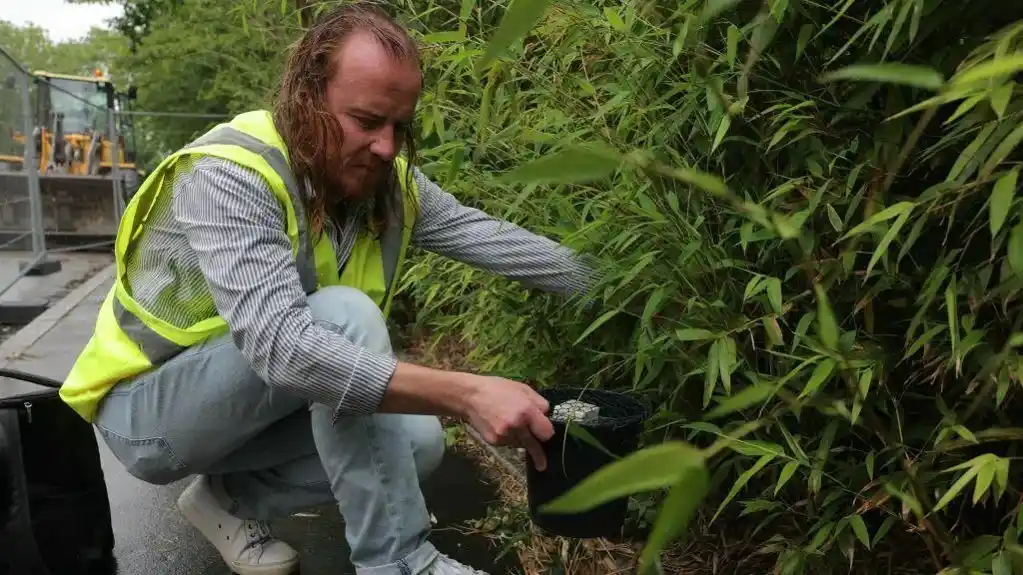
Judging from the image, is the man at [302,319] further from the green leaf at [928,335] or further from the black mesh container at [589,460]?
the green leaf at [928,335]

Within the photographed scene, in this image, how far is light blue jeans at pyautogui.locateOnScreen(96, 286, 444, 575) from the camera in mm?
1859

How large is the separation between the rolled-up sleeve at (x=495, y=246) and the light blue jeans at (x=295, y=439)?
0.39 m

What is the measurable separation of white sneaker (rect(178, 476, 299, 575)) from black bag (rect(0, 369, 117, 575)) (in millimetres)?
235

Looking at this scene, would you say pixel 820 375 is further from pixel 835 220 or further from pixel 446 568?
pixel 446 568

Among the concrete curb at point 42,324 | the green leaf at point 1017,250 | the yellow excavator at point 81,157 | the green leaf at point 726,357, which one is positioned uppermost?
the green leaf at point 1017,250

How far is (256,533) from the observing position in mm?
2297

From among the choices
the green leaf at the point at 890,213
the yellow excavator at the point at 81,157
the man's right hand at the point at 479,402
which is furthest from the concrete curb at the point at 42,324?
the green leaf at the point at 890,213

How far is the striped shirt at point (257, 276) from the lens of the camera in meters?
1.64

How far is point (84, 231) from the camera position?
1290cm

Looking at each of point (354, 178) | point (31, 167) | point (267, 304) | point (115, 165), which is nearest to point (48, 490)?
point (267, 304)

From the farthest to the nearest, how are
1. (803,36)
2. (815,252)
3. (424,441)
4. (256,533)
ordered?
(256,533) → (424,441) → (815,252) → (803,36)

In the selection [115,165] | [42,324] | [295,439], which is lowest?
[115,165]

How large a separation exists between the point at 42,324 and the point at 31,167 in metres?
2.69

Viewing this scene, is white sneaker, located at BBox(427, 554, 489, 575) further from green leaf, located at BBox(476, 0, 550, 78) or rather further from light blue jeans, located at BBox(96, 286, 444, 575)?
Result: green leaf, located at BBox(476, 0, 550, 78)
